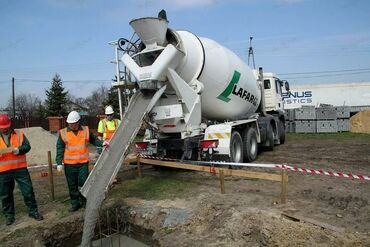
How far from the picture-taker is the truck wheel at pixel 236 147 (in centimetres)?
975

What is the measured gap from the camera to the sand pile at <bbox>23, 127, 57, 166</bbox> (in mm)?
14992

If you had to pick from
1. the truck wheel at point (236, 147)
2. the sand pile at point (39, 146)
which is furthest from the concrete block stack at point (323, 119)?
the sand pile at point (39, 146)

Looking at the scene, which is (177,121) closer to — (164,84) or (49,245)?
(164,84)

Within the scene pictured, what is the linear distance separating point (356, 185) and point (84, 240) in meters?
5.70

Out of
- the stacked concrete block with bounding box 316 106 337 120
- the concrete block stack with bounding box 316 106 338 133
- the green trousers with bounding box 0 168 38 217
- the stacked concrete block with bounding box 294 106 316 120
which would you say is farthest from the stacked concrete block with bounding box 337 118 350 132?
the green trousers with bounding box 0 168 38 217

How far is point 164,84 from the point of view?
8.18m

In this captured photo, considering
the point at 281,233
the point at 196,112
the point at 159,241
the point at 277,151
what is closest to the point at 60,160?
the point at 159,241

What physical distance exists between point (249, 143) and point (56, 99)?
1133 inches

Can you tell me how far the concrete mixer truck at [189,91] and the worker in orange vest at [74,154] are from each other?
69.2 inches

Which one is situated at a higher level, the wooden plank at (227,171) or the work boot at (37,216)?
the wooden plank at (227,171)

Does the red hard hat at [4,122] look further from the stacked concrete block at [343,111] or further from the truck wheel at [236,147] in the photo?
the stacked concrete block at [343,111]

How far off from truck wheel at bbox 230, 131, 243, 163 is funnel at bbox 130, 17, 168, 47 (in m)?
3.28

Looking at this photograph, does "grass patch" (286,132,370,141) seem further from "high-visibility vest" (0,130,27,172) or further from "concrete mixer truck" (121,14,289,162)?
"high-visibility vest" (0,130,27,172)

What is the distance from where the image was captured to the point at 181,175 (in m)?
9.52
